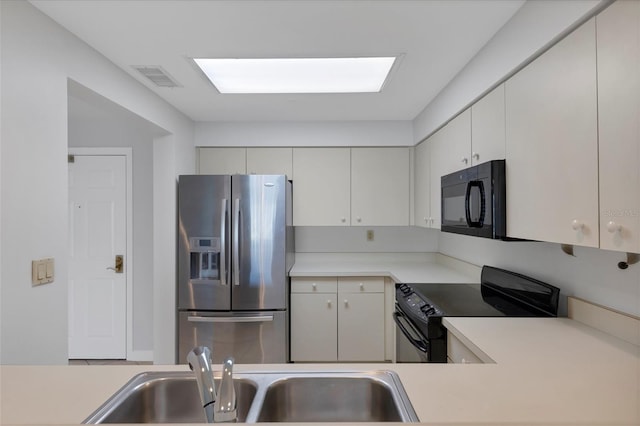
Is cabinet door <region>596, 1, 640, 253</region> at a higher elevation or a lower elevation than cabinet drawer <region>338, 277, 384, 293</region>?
higher

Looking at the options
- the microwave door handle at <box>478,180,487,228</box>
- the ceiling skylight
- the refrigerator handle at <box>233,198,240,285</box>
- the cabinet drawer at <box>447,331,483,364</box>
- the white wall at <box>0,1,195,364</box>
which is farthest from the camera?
the refrigerator handle at <box>233,198,240,285</box>

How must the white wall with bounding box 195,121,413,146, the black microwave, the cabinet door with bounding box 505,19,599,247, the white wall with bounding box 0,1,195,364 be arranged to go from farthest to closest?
the white wall with bounding box 195,121,413,146 → the black microwave → the white wall with bounding box 0,1,195,364 → the cabinet door with bounding box 505,19,599,247

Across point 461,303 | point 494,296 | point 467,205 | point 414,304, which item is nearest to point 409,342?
point 414,304

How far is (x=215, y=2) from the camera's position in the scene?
1420mm

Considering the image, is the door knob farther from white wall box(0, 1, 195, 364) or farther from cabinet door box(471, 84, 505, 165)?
cabinet door box(471, 84, 505, 165)

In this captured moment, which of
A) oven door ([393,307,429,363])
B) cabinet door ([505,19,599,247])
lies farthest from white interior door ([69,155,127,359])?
cabinet door ([505,19,599,247])

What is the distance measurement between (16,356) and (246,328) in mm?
1616

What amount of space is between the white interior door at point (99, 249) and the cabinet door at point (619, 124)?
11.7ft

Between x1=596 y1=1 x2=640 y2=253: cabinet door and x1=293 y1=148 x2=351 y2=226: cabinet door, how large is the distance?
91.5 inches

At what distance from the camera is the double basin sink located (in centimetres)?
101

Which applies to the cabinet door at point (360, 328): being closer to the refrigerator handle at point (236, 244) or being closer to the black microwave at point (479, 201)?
the refrigerator handle at point (236, 244)

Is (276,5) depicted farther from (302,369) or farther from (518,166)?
(302,369)

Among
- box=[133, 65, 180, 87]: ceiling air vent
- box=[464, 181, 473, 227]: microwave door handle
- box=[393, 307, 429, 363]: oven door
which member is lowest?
box=[393, 307, 429, 363]: oven door

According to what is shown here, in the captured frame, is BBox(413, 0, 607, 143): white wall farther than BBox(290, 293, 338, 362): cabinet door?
No
